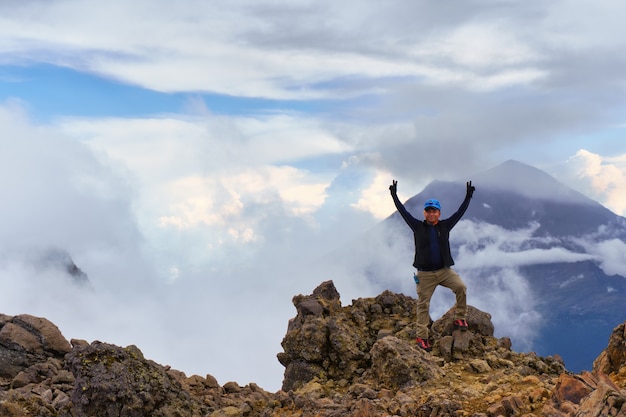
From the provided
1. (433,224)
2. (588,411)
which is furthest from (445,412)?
(433,224)

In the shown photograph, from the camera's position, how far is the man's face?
1833 cm

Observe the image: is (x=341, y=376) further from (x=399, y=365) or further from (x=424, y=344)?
(x=399, y=365)

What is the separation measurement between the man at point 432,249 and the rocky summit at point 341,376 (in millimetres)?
1895

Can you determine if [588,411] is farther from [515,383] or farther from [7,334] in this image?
[7,334]

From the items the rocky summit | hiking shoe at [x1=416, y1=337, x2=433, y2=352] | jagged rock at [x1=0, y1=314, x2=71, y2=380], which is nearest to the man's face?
the rocky summit

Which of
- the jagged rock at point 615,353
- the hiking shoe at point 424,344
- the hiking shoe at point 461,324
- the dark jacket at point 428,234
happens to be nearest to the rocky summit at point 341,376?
the jagged rock at point 615,353

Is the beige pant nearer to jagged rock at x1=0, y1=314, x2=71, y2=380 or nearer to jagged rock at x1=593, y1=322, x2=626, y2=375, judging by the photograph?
jagged rock at x1=593, y1=322, x2=626, y2=375

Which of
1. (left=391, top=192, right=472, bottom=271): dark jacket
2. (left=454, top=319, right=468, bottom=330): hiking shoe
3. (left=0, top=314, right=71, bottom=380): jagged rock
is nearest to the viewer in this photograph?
(left=391, top=192, right=472, bottom=271): dark jacket

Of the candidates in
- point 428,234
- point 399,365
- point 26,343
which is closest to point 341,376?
point 399,365

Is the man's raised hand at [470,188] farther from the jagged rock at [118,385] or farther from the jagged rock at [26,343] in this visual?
the jagged rock at [26,343]

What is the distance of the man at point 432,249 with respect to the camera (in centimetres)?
1848

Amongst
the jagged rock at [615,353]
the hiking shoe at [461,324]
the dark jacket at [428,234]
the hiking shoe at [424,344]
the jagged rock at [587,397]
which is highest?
the dark jacket at [428,234]

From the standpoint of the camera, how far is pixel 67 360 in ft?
55.5

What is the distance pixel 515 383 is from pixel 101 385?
10.7 m
